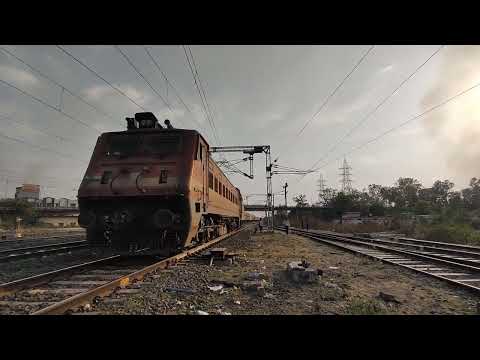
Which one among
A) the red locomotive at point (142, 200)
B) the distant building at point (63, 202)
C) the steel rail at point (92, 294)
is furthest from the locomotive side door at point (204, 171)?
the distant building at point (63, 202)

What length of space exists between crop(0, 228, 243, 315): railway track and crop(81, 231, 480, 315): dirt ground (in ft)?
0.72

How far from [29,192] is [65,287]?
94439mm

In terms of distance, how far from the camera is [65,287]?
5035 millimetres

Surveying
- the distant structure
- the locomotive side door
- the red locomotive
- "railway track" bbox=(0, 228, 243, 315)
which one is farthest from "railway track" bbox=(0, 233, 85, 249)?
the distant structure

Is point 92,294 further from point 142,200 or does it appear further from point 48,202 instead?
point 48,202

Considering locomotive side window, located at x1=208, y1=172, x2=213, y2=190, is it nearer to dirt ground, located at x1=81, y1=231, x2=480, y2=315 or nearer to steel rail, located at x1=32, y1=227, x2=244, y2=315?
steel rail, located at x1=32, y1=227, x2=244, y2=315

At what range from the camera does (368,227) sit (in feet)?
99.8

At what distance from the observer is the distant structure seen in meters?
78.1

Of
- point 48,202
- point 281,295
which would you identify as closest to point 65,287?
point 281,295

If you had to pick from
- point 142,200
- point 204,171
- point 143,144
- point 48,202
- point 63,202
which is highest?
point 63,202

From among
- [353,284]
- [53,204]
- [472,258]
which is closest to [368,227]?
[472,258]
